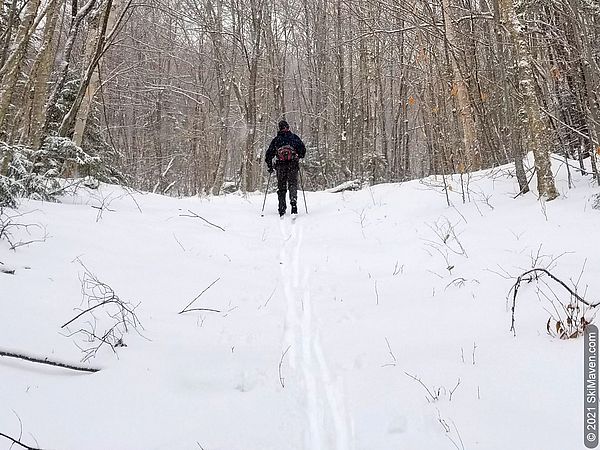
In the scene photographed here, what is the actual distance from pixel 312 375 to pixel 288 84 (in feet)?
80.2

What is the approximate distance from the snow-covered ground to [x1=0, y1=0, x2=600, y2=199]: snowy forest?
1453 millimetres

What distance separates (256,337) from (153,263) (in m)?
2.03

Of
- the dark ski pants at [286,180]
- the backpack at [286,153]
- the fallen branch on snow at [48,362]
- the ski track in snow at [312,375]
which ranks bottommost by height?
the ski track in snow at [312,375]

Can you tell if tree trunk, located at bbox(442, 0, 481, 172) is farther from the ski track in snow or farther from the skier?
the ski track in snow

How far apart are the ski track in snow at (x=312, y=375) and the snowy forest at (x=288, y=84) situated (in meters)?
3.43

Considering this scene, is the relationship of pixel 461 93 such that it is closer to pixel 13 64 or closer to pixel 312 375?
pixel 13 64

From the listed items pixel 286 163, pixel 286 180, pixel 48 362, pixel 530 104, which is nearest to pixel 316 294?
pixel 48 362

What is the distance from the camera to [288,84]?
2584cm

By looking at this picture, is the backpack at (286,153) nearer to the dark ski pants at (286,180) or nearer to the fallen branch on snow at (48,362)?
the dark ski pants at (286,180)

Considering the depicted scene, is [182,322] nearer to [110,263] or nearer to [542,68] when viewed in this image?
[110,263]

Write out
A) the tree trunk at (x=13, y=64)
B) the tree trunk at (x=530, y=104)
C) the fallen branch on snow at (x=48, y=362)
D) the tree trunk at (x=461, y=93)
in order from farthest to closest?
the tree trunk at (x=461, y=93), the tree trunk at (x=530, y=104), the tree trunk at (x=13, y=64), the fallen branch on snow at (x=48, y=362)

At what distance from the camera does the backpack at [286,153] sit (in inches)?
394

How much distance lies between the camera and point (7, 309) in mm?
3178

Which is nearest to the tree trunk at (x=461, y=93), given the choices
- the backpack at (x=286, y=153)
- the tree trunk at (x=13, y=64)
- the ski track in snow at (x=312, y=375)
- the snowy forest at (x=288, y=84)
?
the snowy forest at (x=288, y=84)
